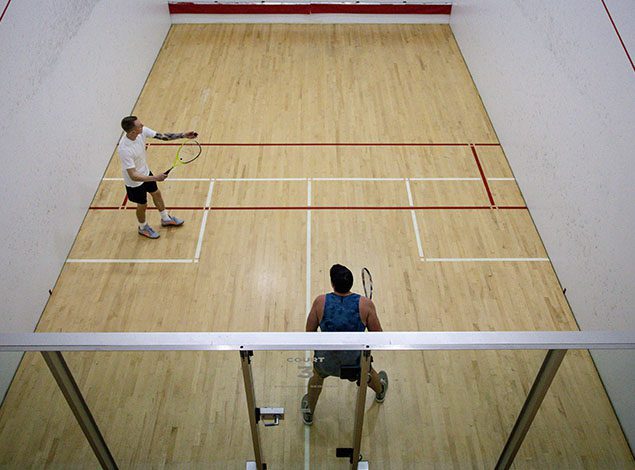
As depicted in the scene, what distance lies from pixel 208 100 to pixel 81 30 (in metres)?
2.06

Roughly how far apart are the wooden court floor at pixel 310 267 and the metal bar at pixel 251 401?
7cm

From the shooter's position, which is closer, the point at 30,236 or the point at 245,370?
the point at 245,370

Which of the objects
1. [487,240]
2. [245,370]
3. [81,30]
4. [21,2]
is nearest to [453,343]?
[245,370]

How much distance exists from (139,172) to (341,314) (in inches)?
110

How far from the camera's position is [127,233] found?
232 inches

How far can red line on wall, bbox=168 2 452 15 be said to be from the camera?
9.63 meters

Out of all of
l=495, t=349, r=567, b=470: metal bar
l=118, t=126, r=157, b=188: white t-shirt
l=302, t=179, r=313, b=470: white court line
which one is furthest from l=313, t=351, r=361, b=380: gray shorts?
l=118, t=126, r=157, b=188: white t-shirt

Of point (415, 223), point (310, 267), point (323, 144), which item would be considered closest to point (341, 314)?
point (310, 267)

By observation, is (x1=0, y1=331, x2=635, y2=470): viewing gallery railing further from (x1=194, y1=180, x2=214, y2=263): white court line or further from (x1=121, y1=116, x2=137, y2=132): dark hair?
(x1=194, y1=180, x2=214, y2=263): white court line

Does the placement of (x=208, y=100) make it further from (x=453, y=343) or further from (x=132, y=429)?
(x=453, y=343)

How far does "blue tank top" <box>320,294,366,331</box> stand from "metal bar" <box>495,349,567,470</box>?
41.2 inches

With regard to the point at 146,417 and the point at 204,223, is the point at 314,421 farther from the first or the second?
the point at 204,223

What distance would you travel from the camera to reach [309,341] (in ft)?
8.77

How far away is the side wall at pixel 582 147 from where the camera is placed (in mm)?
4340
